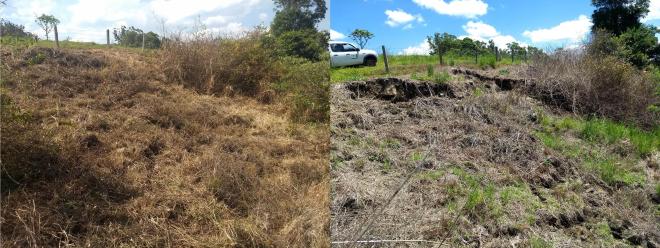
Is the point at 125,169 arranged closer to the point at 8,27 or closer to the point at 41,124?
the point at 41,124

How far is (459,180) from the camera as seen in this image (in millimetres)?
3689

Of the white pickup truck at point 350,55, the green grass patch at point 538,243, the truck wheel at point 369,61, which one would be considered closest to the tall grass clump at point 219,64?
the white pickup truck at point 350,55

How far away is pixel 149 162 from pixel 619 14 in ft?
40.7

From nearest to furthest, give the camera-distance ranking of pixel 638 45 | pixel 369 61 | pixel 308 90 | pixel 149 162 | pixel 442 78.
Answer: pixel 149 162 → pixel 442 78 → pixel 308 90 → pixel 638 45 → pixel 369 61

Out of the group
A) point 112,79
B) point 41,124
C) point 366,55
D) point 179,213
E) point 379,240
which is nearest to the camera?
point 379,240

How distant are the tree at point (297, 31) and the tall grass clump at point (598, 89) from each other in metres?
2.99

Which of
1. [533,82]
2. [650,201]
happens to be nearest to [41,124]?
[650,201]

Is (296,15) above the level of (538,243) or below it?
above

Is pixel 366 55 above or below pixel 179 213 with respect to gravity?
above

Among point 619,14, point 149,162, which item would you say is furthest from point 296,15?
point 619,14

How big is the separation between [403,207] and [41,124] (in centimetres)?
306

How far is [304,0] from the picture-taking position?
5562mm

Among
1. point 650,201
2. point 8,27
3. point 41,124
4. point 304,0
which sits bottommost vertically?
point 650,201

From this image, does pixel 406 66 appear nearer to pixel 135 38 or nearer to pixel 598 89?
pixel 598 89
